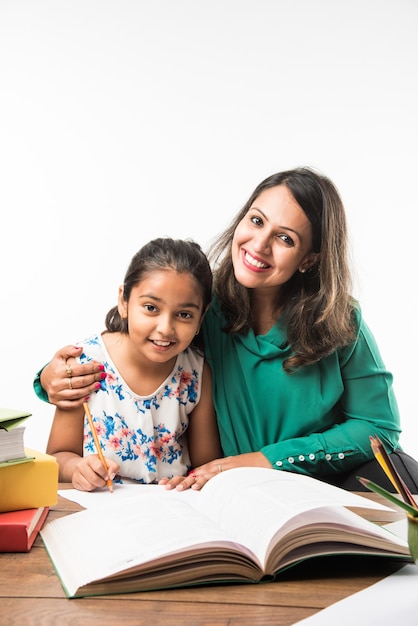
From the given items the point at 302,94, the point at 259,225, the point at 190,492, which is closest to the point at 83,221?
the point at 302,94

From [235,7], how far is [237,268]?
8.00ft

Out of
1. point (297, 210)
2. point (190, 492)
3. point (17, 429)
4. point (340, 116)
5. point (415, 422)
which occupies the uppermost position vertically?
point (340, 116)

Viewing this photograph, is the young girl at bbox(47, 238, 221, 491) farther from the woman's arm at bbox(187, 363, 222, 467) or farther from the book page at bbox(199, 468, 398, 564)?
the book page at bbox(199, 468, 398, 564)

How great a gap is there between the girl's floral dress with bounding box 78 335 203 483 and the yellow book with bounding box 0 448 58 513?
66cm

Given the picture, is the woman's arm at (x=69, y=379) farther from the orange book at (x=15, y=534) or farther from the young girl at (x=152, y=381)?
the orange book at (x=15, y=534)

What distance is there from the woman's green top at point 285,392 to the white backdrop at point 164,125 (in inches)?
73.9

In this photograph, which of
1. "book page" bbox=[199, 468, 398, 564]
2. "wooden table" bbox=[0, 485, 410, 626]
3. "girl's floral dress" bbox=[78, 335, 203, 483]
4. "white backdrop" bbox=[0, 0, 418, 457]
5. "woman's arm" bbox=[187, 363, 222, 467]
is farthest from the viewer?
"white backdrop" bbox=[0, 0, 418, 457]

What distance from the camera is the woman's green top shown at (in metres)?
1.80

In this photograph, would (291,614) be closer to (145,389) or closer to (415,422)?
(145,389)

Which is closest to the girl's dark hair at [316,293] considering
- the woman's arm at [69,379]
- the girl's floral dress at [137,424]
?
the girl's floral dress at [137,424]

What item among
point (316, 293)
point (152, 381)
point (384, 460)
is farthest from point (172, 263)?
point (384, 460)

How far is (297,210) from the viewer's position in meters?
1.78

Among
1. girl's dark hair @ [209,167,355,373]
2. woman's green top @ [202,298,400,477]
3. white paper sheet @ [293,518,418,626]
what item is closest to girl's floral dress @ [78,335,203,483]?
woman's green top @ [202,298,400,477]

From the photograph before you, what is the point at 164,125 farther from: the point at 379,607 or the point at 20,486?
the point at 379,607
